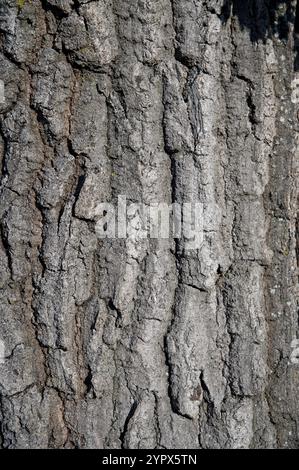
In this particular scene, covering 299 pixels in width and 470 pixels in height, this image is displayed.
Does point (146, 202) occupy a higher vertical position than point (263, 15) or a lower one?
lower

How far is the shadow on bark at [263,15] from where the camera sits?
69.3 inches

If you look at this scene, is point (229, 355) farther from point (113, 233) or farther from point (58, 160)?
point (58, 160)

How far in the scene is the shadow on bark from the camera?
1.76 metres

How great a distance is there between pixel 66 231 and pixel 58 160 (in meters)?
0.24

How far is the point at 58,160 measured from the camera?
1.71 metres

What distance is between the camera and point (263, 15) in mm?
1776

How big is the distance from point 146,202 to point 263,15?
0.77 metres

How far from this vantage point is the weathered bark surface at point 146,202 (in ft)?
5.54

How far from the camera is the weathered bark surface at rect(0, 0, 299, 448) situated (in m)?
1.69

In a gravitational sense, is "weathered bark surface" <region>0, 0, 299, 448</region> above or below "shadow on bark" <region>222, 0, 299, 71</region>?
below

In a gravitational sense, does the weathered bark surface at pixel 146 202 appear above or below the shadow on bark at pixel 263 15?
below

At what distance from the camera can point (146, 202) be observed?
5.68ft
